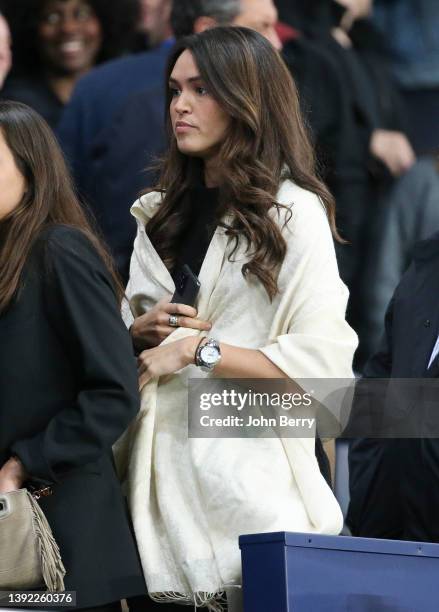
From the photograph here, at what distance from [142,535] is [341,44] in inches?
143

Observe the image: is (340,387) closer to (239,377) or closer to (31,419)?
(239,377)

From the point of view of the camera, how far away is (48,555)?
3.22 m

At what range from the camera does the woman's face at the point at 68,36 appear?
673cm

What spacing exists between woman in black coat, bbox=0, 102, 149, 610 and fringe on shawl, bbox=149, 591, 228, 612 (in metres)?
0.09

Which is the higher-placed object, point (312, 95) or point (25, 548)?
point (312, 95)

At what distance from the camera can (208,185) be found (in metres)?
3.97

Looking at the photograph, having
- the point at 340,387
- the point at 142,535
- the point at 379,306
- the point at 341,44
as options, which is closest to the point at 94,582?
the point at 142,535

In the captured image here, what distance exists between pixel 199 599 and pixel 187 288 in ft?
2.62

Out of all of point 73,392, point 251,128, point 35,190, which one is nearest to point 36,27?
point 251,128

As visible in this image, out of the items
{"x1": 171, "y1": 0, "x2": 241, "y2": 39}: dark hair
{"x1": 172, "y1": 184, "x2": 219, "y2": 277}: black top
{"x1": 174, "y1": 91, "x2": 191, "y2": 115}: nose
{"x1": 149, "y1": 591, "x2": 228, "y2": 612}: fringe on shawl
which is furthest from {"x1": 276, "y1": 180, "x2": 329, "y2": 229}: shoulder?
{"x1": 171, "y1": 0, "x2": 241, "y2": 39}: dark hair

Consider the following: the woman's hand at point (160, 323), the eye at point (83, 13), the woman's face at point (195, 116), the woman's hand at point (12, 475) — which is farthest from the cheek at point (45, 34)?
the woman's hand at point (12, 475)

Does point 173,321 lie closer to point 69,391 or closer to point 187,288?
point 187,288

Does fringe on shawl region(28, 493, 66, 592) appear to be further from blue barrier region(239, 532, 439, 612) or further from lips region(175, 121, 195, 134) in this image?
lips region(175, 121, 195, 134)

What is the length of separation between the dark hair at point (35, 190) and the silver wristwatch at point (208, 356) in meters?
0.26
